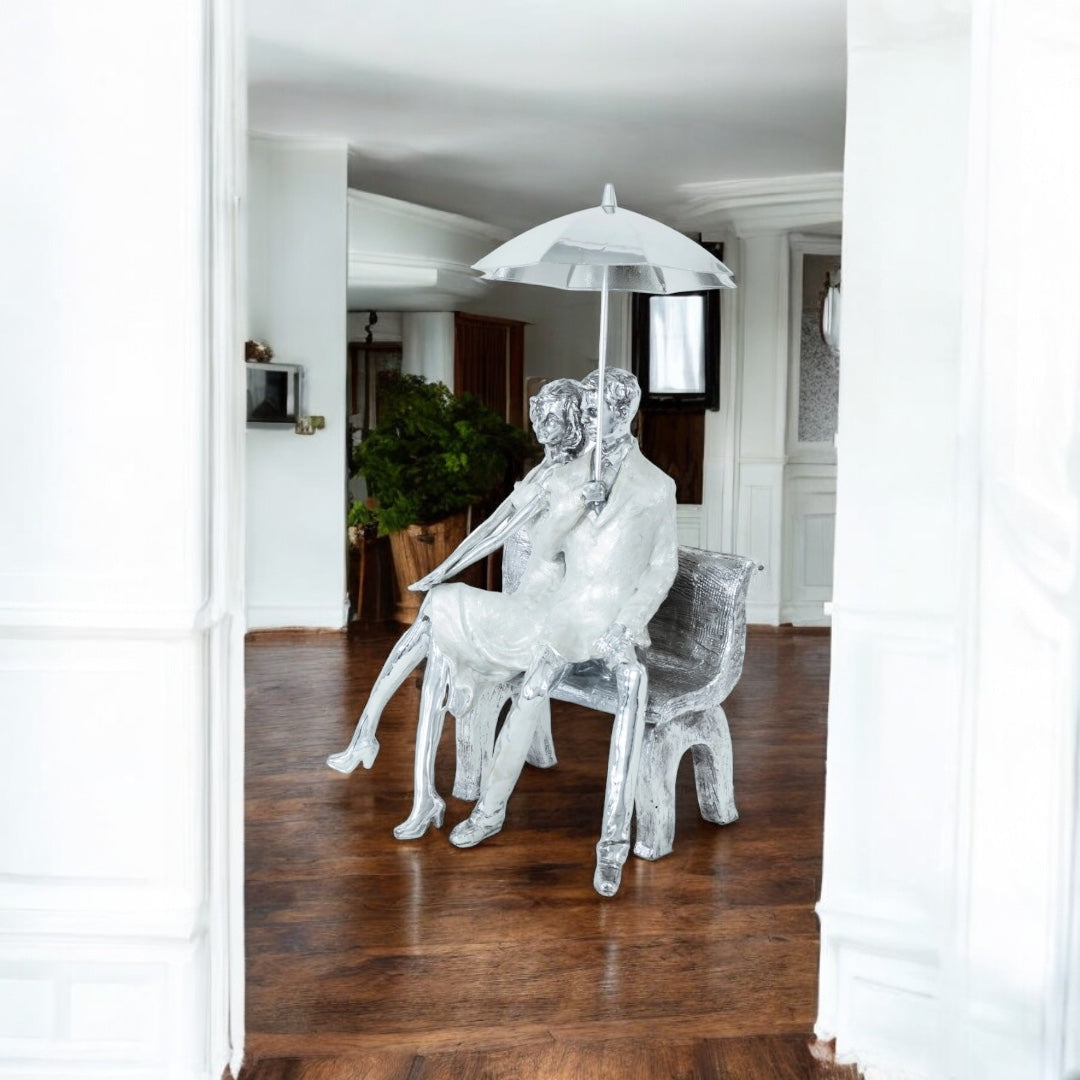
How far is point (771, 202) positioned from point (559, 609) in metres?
5.35

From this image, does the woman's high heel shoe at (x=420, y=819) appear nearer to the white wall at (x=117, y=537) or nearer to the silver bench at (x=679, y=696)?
the silver bench at (x=679, y=696)

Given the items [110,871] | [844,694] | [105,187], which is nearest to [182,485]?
[105,187]

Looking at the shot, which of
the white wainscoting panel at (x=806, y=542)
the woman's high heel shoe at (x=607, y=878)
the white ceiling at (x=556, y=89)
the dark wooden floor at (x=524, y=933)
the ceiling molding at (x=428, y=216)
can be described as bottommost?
the dark wooden floor at (x=524, y=933)

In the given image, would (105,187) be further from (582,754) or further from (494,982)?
(582,754)

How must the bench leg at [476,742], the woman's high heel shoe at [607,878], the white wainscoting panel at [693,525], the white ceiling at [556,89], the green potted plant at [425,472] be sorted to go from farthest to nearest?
1. the white wainscoting panel at [693,525]
2. the green potted plant at [425,472]
3. the white ceiling at [556,89]
4. the bench leg at [476,742]
5. the woman's high heel shoe at [607,878]

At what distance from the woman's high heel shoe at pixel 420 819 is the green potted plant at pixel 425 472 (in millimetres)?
3785

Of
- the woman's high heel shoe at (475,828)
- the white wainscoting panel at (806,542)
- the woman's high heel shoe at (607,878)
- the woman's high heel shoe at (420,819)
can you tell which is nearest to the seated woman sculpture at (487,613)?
the woman's high heel shoe at (420,819)

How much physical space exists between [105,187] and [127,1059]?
1.60 metres

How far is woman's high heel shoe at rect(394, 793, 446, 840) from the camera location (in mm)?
4094

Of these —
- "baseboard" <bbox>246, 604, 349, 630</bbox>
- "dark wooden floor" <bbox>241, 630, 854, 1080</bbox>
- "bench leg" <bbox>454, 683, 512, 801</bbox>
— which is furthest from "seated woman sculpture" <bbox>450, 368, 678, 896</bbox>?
"baseboard" <bbox>246, 604, 349, 630</bbox>

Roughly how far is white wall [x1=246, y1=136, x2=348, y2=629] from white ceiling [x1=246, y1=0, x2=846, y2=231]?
1.00 feet

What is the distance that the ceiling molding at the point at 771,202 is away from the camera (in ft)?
27.0

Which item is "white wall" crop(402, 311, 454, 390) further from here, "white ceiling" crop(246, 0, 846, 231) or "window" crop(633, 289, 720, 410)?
"window" crop(633, 289, 720, 410)

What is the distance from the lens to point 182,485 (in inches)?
95.3
